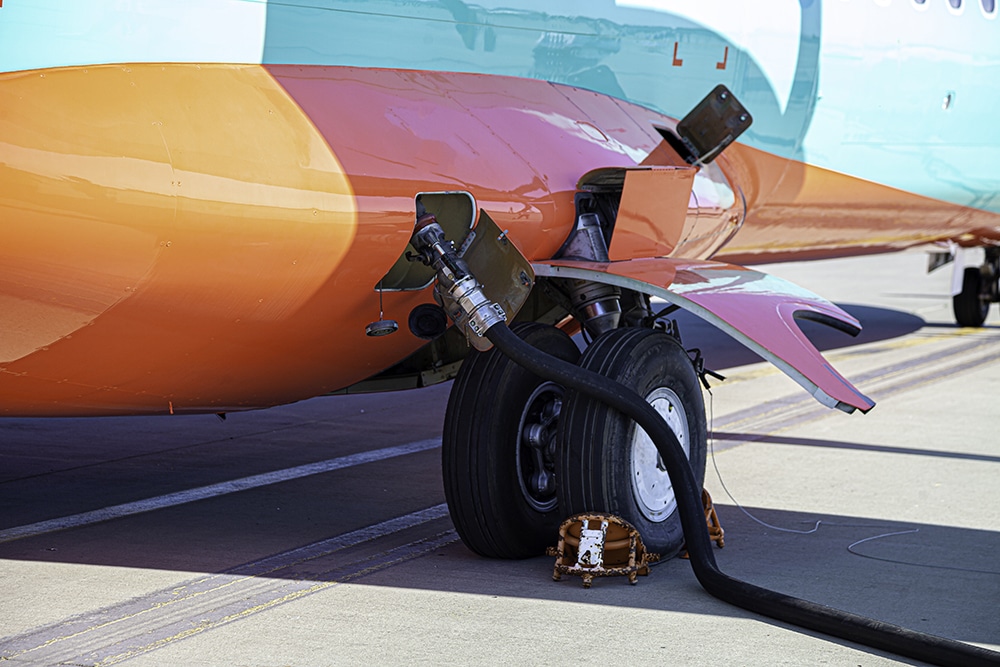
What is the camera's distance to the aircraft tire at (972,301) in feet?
49.2

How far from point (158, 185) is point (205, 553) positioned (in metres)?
1.90

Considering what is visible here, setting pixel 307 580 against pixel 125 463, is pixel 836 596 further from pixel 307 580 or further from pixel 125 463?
pixel 125 463

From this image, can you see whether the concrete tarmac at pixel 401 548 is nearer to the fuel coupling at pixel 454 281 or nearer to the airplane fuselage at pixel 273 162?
the airplane fuselage at pixel 273 162

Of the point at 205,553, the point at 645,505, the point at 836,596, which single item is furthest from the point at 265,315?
the point at 836,596

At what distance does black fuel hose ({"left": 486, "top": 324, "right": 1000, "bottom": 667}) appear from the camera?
184 inches

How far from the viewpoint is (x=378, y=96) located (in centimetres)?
526

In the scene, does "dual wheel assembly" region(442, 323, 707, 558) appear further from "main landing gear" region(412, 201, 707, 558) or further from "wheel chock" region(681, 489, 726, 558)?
"wheel chock" region(681, 489, 726, 558)

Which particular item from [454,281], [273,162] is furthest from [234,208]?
[454,281]

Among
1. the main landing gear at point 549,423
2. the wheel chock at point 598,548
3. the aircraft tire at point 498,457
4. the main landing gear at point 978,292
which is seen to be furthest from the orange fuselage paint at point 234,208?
the main landing gear at point 978,292

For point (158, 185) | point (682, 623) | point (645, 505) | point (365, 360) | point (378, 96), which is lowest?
point (682, 623)

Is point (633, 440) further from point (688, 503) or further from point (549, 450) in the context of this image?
point (549, 450)

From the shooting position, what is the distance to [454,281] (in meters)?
5.11

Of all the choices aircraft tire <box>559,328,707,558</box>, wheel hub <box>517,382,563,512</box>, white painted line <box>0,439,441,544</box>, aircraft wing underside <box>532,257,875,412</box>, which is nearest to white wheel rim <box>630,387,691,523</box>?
aircraft tire <box>559,328,707,558</box>

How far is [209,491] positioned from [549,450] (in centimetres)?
211
